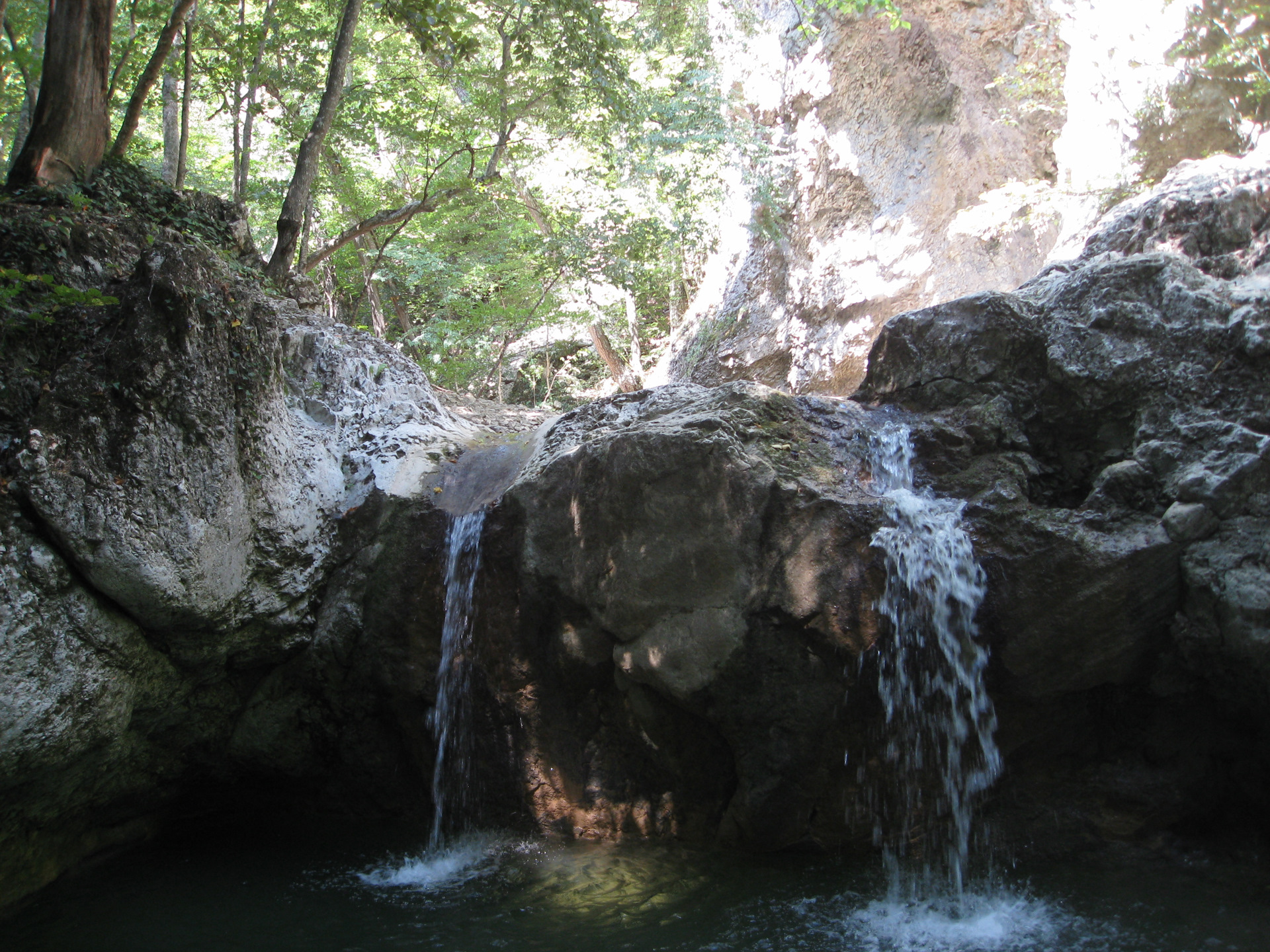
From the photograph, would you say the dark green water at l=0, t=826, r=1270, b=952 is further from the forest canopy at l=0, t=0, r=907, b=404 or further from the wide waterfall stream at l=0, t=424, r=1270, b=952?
the forest canopy at l=0, t=0, r=907, b=404

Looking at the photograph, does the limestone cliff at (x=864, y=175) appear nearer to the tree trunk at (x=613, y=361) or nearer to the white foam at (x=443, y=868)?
the tree trunk at (x=613, y=361)

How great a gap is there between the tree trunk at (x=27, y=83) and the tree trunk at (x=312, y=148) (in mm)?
2387

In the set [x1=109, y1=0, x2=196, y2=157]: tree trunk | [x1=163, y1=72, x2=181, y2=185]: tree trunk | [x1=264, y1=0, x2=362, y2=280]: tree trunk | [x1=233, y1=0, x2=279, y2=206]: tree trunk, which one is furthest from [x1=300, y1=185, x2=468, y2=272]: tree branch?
[x1=109, y1=0, x2=196, y2=157]: tree trunk

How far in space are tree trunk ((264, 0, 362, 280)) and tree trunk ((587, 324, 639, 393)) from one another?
247 inches

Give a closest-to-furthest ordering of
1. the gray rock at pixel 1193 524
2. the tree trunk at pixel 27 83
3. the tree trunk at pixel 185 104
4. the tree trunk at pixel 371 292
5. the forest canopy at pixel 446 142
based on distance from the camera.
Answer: the gray rock at pixel 1193 524, the tree trunk at pixel 27 83, the forest canopy at pixel 446 142, the tree trunk at pixel 185 104, the tree trunk at pixel 371 292

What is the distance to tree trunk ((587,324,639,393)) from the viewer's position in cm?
1434

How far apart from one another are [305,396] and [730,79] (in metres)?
10.6

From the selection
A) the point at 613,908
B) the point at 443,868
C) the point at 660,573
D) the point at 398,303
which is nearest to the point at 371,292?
the point at 398,303

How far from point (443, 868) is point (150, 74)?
25.8 feet

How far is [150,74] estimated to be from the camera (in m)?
7.90

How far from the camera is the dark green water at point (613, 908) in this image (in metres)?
4.23

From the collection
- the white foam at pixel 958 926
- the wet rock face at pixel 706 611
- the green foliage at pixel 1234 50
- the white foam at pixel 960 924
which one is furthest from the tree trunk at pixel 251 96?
the green foliage at pixel 1234 50

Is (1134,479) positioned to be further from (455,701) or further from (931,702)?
(455,701)

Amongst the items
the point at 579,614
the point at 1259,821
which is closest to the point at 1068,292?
the point at 1259,821
